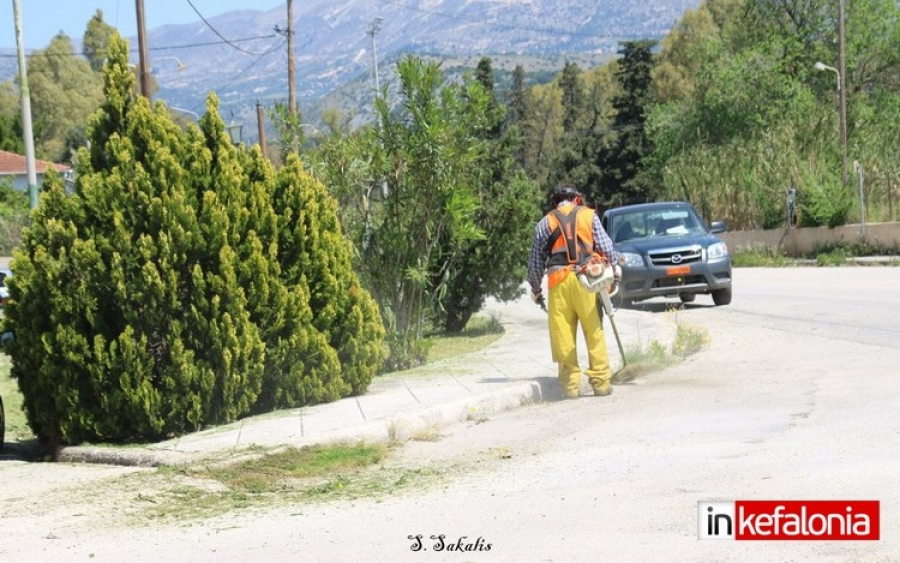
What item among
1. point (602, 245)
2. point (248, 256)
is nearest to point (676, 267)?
point (602, 245)

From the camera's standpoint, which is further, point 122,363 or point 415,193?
point 415,193

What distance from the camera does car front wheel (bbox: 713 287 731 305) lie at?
66.6 ft

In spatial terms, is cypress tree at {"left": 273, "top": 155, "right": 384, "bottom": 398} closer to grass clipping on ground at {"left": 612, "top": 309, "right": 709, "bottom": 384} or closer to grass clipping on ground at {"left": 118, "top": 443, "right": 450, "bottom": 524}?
grass clipping on ground at {"left": 118, "top": 443, "right": 450, "bottom": 524}

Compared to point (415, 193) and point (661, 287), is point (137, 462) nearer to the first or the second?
point (415, 193)

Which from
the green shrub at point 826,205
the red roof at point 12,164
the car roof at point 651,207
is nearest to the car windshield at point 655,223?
the car roof at point 651,207

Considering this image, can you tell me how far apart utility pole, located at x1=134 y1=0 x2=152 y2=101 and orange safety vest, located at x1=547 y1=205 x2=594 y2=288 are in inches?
618

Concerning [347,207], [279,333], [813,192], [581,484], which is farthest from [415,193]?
[813,192]

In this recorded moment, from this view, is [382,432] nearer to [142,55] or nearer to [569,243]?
[569,243]

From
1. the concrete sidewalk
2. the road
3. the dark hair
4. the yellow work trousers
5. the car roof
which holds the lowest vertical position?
the road

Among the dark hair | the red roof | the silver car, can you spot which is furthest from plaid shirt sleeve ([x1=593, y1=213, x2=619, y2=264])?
the red roof

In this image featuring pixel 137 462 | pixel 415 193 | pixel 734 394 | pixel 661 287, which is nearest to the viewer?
pixel 137 462

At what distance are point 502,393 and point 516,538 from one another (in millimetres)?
4565

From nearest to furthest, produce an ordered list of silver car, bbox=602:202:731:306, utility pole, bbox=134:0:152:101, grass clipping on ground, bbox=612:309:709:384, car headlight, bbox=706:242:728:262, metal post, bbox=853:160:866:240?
grass clipping on ground, bbox=612:309:709:384
silver car, bbox=602:202:731:306
car headlight, bbox=706:242:728:262
utility pole, bbox=134:0:152:101
metal post, bbox=853:160:866:240

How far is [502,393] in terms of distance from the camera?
34.2ft
